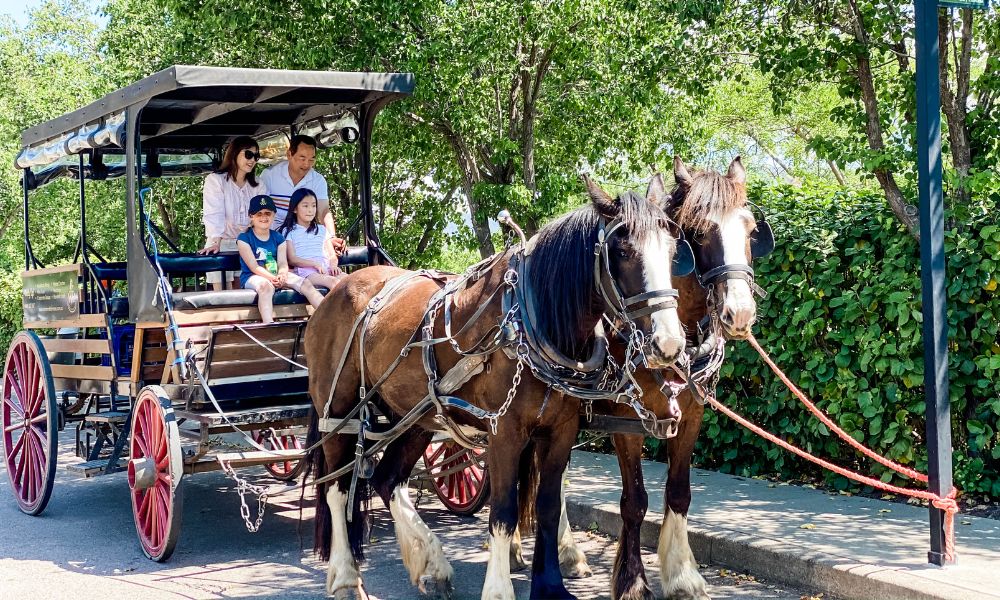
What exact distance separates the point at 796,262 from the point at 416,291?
122 inches

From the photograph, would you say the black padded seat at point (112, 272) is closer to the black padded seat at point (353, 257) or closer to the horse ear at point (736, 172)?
the black padded seat at point (353, 257)

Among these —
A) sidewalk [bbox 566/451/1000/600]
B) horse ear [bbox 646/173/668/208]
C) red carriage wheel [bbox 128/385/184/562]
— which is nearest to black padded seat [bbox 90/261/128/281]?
red carriage wheel [bbox 128/385/184/562]

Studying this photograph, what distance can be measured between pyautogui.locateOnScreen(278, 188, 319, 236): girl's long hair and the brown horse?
1.44m

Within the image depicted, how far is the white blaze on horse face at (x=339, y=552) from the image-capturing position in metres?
5.34

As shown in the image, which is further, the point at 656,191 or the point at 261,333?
the point at 261,333

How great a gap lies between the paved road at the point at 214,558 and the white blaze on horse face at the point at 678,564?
0.29m

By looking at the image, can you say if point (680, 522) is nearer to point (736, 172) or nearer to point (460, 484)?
point (736, 172)

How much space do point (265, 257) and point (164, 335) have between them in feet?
3.01

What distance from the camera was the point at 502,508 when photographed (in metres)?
4.48

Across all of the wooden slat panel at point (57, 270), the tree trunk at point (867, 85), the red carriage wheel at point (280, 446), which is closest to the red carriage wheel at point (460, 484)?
the red carriage wheel at point (280, 446)

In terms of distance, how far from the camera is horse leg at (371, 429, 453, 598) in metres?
5.32

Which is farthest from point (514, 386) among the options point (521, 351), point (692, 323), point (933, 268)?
point (933, 268)

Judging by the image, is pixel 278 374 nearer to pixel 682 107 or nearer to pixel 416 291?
pixel 416 291

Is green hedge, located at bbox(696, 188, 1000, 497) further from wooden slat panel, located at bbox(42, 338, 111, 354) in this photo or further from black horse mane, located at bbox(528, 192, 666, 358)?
wooden slat panel, located at bbox(42, 338, 111, 354)
